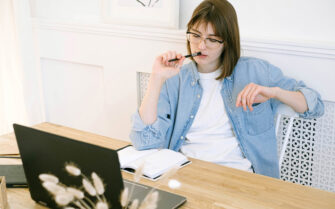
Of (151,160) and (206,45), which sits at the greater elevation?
(206,45)

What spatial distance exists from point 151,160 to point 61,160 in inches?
18.1

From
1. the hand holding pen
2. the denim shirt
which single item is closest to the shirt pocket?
the denim shirt

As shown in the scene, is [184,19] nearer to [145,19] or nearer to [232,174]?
[145,19]

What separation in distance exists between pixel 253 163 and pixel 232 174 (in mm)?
410

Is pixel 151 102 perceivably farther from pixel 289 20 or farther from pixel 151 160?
pixel 289 20

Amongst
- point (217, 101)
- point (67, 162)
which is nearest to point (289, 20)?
point (217, 101)

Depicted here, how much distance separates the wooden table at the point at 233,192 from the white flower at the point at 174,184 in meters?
0.01

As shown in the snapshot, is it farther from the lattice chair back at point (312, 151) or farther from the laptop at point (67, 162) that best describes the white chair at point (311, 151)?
the laptop at point (67, 162)

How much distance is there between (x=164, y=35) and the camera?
2168 millimetres

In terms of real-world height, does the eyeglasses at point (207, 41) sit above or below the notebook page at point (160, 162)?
above

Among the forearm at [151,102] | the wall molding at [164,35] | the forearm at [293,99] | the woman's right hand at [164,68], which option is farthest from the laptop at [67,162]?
the wall molding at [164,35]

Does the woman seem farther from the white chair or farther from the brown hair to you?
the white chair

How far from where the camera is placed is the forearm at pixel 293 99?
63.3 inches

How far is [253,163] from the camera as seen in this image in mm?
1706
